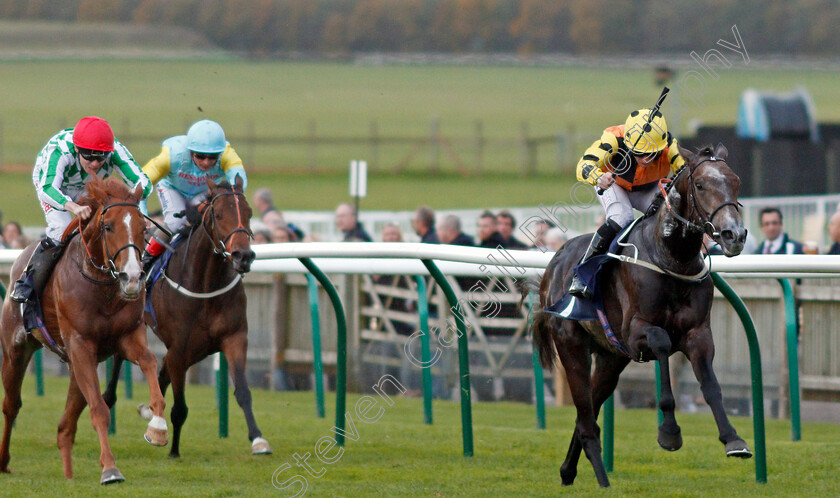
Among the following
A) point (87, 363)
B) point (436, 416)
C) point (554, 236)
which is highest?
point (554, 236)

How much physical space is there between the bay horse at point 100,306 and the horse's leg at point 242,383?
695mm

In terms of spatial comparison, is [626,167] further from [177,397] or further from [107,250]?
[177,397]

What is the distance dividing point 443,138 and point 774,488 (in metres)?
35.0

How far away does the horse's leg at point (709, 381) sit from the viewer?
420 cm

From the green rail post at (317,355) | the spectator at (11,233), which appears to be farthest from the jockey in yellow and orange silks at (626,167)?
the spectator at (11,233)

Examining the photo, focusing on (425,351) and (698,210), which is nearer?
(698,210)

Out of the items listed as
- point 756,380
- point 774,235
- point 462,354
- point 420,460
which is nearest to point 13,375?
point 420,460

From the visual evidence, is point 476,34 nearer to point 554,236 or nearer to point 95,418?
point 554,236

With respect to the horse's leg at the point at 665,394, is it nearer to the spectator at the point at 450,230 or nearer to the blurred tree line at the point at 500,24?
the spectator at the point at 450,230

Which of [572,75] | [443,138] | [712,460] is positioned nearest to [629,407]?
[712,460]

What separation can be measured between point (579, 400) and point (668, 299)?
2.43 ft

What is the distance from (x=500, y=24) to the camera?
158 ft

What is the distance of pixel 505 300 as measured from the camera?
828 cm

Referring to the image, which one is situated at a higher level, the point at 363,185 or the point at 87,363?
the point at 363,185
